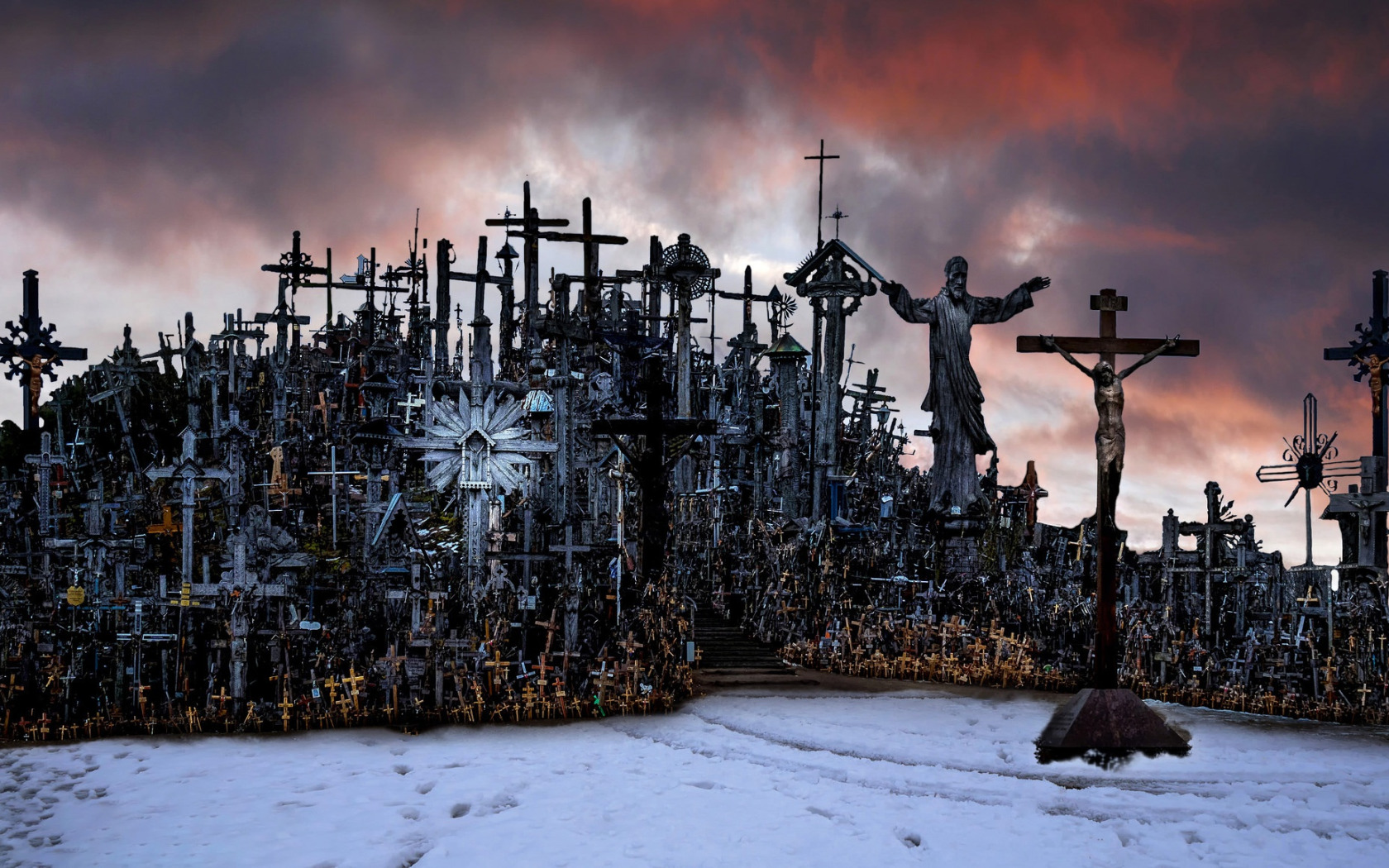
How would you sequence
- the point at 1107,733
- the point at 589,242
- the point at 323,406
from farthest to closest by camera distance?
the point at 323,406
the point at 589,242
the point at 1107,733

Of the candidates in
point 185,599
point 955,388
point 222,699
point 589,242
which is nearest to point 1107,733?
point 955,388

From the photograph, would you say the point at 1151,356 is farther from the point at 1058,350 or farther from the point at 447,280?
the point at 447,280

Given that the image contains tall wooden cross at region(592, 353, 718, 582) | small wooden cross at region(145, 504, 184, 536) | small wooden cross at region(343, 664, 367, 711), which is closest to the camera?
small wooden cross at region(343, 664, 367, 711)

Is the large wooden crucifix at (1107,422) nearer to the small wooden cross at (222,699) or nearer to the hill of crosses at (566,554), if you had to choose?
the hill of crosses at (566,554)

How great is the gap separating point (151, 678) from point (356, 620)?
2591 mm

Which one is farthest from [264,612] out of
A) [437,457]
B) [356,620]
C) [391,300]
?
[391,300]

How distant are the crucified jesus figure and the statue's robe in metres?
8.28

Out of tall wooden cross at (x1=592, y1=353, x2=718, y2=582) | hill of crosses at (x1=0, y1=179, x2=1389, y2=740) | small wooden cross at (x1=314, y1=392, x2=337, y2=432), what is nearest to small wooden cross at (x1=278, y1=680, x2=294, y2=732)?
hill of crosses at (x1=0, y1=179, x2=1389, y2=740)

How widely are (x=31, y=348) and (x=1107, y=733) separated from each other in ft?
72.3

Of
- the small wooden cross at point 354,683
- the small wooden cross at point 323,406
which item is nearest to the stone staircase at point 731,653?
the small wooden cross at point 354,683

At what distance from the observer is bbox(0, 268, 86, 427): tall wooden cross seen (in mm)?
26031

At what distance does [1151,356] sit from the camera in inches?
570

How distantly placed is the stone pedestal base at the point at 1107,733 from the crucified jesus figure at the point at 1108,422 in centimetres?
203

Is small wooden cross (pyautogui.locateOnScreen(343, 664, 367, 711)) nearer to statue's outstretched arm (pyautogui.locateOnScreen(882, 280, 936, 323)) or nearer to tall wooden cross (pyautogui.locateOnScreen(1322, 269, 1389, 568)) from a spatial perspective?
statue's outstretched arm (pyautogui.locateOnScreen(882, 280, 936, 323))
